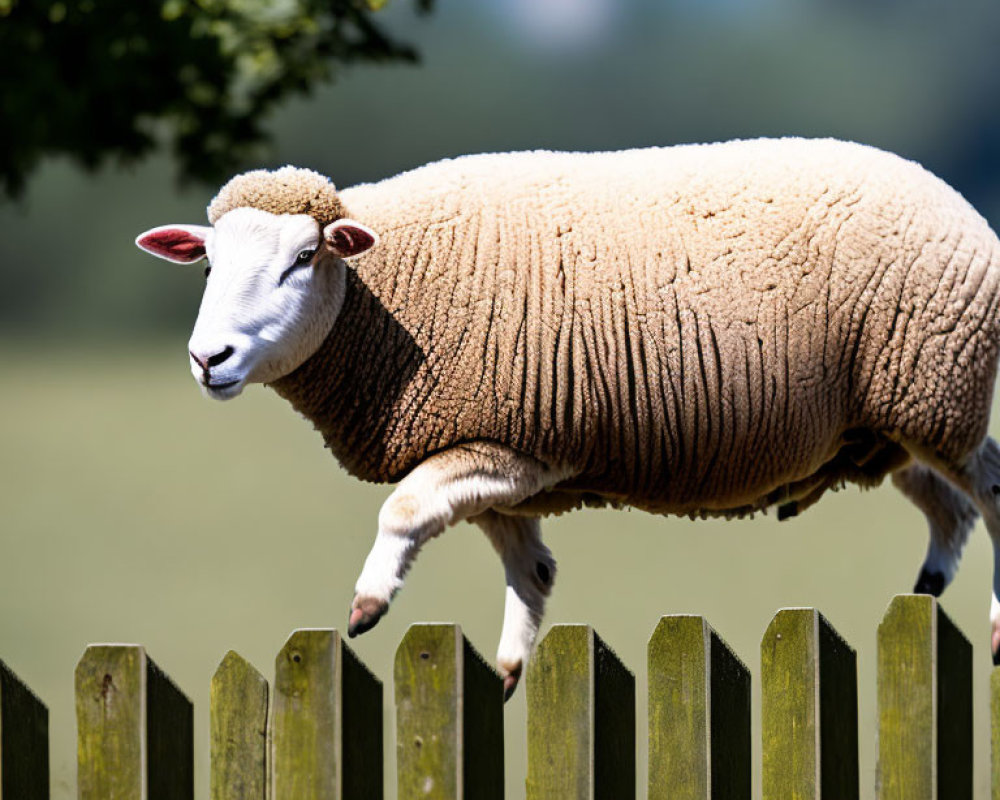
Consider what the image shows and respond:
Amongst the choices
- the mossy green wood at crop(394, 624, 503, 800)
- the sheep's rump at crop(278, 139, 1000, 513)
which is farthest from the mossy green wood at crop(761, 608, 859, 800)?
the sheep's rump at crop(278, 139, 1000, 513)

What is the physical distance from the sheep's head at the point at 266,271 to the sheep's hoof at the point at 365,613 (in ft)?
2.33

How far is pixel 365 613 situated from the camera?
4.33 metres

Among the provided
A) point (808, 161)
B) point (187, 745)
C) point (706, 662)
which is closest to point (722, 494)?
point (808, 161)

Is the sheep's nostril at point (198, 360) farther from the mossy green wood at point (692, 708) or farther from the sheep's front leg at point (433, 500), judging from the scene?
the mossy green wood at point (692, 708)

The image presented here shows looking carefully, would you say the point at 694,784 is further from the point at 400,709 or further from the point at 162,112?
the point at 162,112

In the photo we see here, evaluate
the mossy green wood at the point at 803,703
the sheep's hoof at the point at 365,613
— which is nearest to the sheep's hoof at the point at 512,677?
the sheep's hoof at the point at 365,613

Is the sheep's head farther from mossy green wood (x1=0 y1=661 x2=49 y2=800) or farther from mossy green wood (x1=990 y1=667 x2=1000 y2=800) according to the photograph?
mossy green wood (x1=990 y1=667 x2=1000 y2=800)

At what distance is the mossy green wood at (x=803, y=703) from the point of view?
11.5 feet

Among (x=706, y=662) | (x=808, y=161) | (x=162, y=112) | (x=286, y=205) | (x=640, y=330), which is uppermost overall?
(x=162, y=112)

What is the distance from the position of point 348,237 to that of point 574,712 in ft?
5.72

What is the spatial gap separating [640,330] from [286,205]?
1.17 meters

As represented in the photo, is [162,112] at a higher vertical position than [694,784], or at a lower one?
higher

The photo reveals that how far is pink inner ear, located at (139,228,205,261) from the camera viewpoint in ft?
15.3

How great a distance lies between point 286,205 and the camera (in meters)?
4.55
